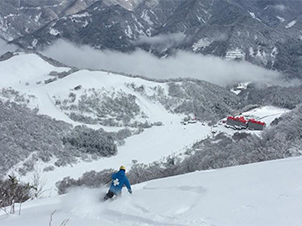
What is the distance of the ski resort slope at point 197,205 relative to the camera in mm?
5500

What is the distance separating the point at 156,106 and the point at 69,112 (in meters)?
26.7

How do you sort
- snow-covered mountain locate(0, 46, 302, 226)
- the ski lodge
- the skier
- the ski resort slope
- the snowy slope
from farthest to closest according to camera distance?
1. the ski lodge
2. the snowy slope
3. the skier
4. snow-covered mountain locate(0, 46, 302, 226)
5. the ski resort slope

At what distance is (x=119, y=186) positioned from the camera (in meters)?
8.98

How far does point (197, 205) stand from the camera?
21.7ft

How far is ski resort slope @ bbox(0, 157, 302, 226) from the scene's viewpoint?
5.50m

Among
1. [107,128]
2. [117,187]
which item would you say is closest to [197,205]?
[117,187]

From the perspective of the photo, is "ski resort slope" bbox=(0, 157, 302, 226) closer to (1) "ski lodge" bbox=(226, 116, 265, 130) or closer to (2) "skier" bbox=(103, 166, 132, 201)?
(2) "skier" bbox=(103, 166, 132, 201)

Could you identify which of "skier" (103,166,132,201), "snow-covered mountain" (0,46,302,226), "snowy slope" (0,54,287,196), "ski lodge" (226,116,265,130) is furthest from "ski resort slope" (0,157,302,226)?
"ski lodge" (226,116,265,130)

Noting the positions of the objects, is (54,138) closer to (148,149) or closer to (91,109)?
(148,149)

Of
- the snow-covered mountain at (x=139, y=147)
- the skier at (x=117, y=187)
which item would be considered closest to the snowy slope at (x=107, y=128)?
the snow-covered mountain at (x=139, y=147)

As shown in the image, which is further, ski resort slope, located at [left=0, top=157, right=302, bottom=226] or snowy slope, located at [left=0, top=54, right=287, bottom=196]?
snowy slope, located at [left=0, top=54, right=287, bottom=196]

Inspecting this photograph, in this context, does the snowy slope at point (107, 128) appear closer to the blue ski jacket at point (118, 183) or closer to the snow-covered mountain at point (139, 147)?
the snow-covered mountain at point (139, 147)

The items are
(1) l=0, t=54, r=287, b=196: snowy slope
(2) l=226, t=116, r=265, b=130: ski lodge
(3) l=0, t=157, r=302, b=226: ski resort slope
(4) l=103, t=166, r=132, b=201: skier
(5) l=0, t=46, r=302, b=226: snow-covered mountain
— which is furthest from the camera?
(2) l=226, t=116, r=265, b=130: ski lodge

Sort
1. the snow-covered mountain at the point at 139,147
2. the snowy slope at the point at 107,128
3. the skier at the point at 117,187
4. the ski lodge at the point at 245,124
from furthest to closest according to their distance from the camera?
the ski lodge at the point at 245,124
the snowy slope at the point at 107,128
the skier at the point at 117,187
the snow-covered mountain at the point at 139,147
